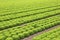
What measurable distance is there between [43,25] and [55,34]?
125 inches

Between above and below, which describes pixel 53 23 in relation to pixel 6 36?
below

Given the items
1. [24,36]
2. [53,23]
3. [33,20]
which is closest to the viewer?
[24,36]

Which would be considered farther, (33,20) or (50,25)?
(33,20)

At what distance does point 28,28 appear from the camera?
1526 cm

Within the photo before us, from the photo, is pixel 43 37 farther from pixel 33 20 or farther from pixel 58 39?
pixel 33 20

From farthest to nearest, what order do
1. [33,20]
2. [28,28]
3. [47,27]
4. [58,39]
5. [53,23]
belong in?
[33,20]
[53,23]
[47,27]
[28,28]
[58,39]

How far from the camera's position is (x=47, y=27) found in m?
16.5

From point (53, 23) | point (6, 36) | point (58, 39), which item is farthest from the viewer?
point (53, 23)

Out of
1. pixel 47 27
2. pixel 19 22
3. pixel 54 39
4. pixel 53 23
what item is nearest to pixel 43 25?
pixel 47 27

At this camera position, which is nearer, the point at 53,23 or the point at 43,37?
the point at 43,37

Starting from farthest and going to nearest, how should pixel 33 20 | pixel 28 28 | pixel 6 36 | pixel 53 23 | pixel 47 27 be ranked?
pixel 33 20, pixel 53 23, pixel 47 27, pixel 28 28, pixel 6 36

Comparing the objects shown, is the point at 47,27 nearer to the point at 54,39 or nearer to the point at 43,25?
the point at 43,25

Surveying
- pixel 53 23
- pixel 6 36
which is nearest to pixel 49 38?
pixel 6 36

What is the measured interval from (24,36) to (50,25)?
13.9 ft
